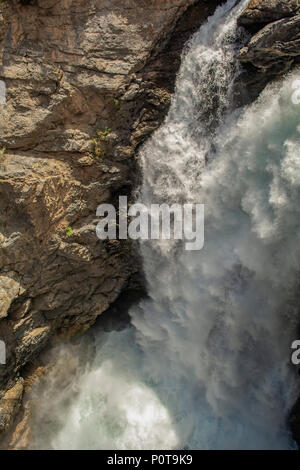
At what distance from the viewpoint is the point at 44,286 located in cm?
888

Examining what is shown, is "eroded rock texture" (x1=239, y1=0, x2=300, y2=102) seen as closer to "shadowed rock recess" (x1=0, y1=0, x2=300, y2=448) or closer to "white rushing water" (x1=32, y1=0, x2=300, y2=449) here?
"shadowed rock recess" (x1=0, y1=0, x2=300, y2=448)

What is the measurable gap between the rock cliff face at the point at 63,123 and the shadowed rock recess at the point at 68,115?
2 cm

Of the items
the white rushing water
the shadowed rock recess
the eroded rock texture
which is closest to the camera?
the eroded rock texture

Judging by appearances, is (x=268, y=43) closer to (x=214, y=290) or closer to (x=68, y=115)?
(x=68, y=115)

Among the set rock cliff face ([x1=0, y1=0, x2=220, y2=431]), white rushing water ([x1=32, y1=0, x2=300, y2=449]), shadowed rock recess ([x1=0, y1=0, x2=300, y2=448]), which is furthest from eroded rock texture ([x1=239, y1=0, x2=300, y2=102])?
rock cliff face ([x1=0, y1=0, x2=220, y2=431])

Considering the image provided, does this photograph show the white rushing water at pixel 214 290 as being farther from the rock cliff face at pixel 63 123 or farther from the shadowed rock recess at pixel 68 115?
the rock cliff face at pixel 63 123

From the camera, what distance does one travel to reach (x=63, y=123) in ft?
27.1

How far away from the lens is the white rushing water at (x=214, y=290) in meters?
6.95

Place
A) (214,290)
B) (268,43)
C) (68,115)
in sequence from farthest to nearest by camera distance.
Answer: (68,115)
(214,290)
(268,43)

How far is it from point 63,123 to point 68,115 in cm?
22

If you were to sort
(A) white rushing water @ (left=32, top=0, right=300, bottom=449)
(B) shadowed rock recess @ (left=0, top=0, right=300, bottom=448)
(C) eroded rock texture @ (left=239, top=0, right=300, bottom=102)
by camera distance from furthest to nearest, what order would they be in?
(B) shadowed rock recess @ (left=0, top=0, right=300, bottom=448), (A) white rushing water @ (left=32, top=0, right=300, bottom=449), (C) eroded rock texture @ (left=239, top=0, right=300, bottom=102)

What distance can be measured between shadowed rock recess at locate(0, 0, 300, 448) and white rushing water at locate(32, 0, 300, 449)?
1.87ft

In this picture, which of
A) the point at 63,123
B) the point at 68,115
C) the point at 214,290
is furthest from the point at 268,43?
the point at 214,290

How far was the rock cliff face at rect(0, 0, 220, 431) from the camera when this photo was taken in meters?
7.87
